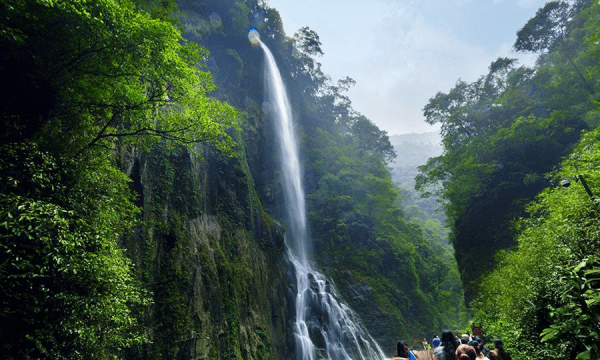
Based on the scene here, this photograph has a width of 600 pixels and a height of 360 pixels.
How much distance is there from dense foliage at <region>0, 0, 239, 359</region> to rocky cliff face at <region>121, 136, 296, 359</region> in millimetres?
2834

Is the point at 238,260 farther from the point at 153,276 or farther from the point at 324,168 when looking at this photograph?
the point at 324,168

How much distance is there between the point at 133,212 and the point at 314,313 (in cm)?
1704

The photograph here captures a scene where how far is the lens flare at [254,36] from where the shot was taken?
37.7 metres

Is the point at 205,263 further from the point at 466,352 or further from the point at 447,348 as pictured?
the point at 466,352

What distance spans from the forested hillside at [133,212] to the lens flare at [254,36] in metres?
9.23

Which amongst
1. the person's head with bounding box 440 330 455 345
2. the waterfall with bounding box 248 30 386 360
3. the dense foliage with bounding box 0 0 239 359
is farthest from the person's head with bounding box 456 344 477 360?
the waterfall with bounding box 248 30 386 360

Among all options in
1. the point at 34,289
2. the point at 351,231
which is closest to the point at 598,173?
the point at 34,289

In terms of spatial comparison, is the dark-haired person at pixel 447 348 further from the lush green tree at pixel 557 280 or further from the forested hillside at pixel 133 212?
the forested hillside at pixel 133 212

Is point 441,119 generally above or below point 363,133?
below

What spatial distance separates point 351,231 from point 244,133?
1704 cm

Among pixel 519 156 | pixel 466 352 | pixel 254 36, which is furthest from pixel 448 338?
pixel 254 36

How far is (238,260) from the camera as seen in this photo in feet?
54.2

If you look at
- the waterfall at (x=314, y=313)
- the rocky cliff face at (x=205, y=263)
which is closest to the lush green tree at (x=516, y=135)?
the waterfall at (x=314, y=313)

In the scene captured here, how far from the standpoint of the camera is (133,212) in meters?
8.02
